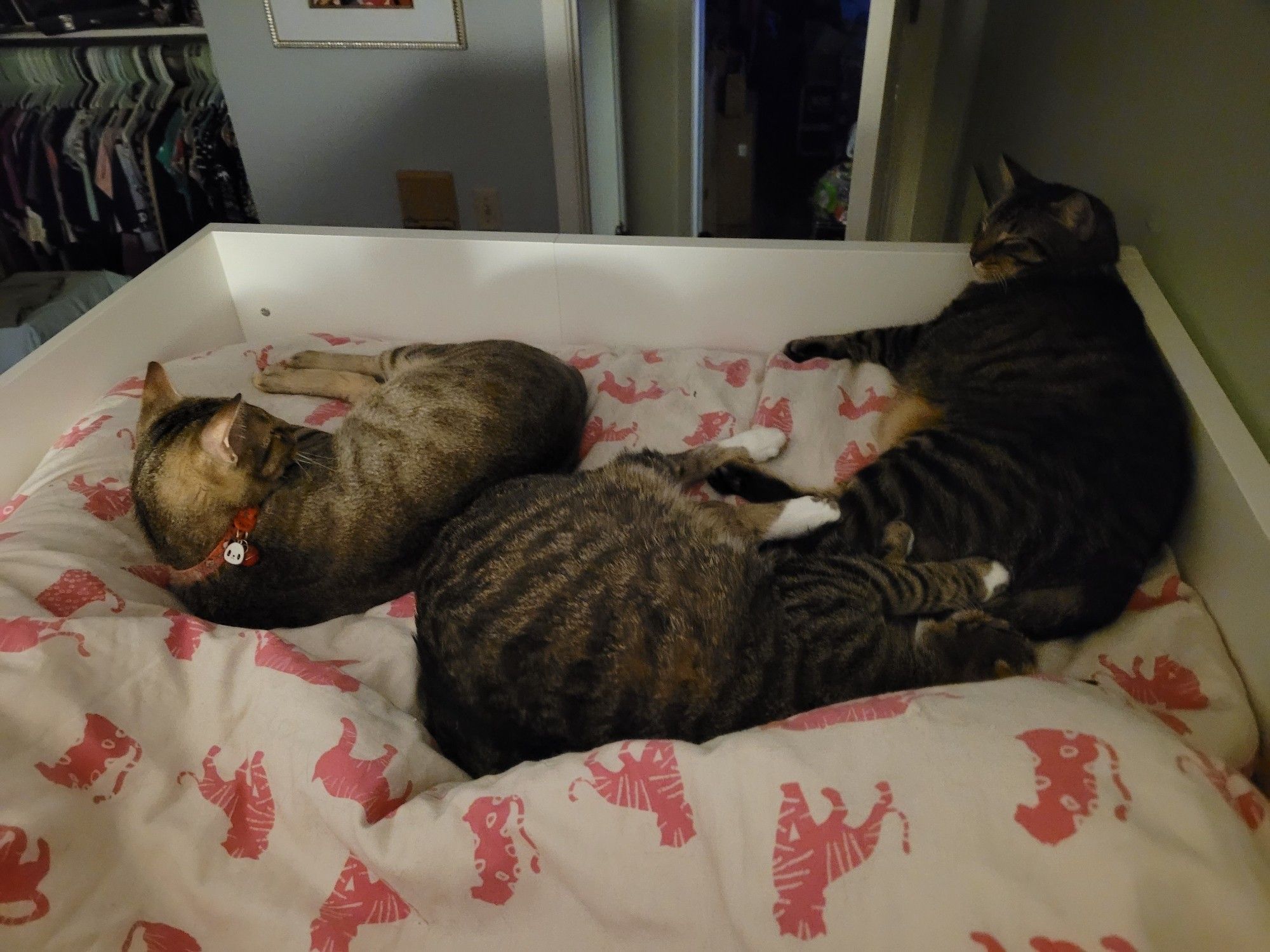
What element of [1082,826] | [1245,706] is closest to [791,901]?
[1082,826]

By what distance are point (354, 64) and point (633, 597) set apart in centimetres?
224

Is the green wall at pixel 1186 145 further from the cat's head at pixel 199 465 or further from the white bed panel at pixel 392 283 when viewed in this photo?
the cat's head at pixel 199 465

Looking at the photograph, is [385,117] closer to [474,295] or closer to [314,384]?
[474,295]

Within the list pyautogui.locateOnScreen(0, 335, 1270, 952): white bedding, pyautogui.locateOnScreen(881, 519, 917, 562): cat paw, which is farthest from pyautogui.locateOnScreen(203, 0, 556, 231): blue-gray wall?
pyautogui.locateOnScreen(0, 335, 1270, 952): white bedding

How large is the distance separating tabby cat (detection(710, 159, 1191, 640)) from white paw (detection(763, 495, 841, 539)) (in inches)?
0.8

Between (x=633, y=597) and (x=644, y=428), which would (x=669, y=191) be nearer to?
(x=644, y=428)

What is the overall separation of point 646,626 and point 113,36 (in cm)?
298

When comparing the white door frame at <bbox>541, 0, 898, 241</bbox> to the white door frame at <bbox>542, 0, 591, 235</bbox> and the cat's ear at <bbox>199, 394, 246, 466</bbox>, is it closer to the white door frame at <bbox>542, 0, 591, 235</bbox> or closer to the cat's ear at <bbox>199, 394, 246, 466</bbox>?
the white door frame at <bbox>542, 0, 591, 235</bbox>

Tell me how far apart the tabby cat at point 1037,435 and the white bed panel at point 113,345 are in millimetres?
1220

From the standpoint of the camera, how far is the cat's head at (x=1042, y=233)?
4.61 ft

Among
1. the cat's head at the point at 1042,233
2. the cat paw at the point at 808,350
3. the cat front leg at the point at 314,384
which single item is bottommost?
the cat front leg at the point at 314,384

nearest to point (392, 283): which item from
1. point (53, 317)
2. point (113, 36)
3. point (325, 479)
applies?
point (325, 479)

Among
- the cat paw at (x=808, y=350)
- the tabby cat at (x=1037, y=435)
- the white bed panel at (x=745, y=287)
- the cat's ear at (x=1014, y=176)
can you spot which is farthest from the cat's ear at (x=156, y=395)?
the cat's ear at (x=1014, y=176)

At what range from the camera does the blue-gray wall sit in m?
2.36
